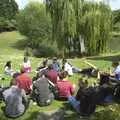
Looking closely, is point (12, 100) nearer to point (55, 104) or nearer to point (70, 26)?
point (55, 104)

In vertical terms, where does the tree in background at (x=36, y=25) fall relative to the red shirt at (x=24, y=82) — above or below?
above

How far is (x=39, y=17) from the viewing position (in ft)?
170

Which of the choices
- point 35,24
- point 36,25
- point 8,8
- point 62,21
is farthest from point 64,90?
point 8,8

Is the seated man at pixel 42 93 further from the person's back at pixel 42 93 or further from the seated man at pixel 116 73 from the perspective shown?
the seated man at pixel 116 73

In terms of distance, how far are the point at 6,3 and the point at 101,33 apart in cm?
6217

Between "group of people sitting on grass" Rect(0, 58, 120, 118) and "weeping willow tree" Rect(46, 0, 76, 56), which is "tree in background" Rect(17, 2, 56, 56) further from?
"group of people sitting on grass" Rect(0, 58, 120, 118)

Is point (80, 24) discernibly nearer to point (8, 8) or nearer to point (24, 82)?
point (24, 82)

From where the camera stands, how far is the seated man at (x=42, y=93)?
42.3ft

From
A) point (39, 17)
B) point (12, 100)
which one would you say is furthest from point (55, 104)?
point (39, 17)

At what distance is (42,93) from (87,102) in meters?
1.58

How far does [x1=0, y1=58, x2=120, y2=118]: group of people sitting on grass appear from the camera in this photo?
39.6 ft

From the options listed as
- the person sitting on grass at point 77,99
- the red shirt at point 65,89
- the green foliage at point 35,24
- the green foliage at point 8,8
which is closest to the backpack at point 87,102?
the person sitting on grass at point 77,99

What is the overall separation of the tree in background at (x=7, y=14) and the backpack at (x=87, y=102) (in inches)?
2579

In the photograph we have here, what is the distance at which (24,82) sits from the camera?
13.6m
